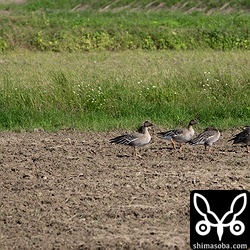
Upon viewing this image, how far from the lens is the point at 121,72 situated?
804 inches

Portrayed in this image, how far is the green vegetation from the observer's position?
56.2 ft

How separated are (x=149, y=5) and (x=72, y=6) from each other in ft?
13.6

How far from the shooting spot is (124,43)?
101 ft

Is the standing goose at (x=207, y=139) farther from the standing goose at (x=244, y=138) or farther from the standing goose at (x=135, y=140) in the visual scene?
the standing goose at (x=135, y=140)

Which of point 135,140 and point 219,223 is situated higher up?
point 135,140

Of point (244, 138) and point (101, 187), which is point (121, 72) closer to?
point (244, 138)

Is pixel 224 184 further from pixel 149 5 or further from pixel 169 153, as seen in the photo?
pixel 149 5

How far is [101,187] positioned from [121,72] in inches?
361

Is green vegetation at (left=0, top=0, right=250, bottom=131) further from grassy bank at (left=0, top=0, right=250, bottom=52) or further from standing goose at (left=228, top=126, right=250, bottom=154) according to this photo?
standing goose at (left=228, top=126, right=250, bottom=154)

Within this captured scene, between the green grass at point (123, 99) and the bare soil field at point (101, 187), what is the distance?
112cm

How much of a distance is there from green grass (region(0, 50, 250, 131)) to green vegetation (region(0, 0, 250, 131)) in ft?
0.06

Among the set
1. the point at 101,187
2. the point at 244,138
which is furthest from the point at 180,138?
the point at 101,187

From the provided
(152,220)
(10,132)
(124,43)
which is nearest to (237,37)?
(124,43)

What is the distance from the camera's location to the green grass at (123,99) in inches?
663
